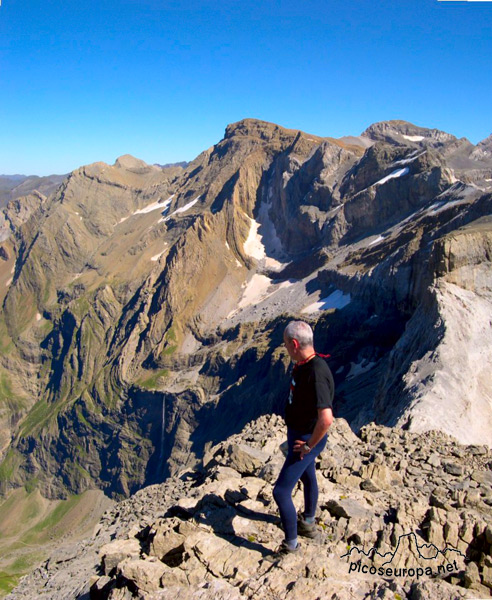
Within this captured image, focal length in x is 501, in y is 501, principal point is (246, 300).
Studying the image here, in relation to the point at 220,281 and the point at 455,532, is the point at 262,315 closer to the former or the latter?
the point at 220,281

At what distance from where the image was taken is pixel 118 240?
Answer: 146 metres

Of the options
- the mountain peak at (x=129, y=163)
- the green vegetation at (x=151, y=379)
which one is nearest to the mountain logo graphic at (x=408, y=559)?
the green vegetation at (x=151, y=379)

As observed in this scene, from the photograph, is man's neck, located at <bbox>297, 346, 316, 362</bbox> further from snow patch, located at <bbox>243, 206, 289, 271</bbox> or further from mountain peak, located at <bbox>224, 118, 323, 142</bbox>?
mountain peak, located at <bbox>224, 118, 323, 142</bbox>

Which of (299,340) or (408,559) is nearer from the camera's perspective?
(299,340)

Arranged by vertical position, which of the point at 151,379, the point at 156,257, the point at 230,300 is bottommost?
the point at 151,379

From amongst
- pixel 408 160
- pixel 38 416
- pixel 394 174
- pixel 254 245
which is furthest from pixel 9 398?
pixel 408 160

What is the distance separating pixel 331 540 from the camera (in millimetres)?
8469

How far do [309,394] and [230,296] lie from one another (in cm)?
9845

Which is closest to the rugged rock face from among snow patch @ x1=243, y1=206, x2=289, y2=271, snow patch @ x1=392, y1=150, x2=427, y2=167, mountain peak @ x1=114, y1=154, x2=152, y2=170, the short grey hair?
the short grey hair

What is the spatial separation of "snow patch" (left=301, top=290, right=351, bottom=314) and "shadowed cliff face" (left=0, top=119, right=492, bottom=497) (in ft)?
1.73

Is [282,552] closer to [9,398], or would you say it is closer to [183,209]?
[9,398]

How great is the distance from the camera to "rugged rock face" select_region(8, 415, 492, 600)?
7.24m

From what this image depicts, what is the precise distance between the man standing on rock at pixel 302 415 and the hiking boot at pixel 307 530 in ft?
1.58

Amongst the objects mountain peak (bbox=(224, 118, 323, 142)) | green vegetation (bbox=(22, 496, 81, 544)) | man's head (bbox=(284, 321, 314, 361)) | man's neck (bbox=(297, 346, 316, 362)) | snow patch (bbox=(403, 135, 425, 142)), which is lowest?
green vegetation (bbox=(22, 496, 81, 544))
